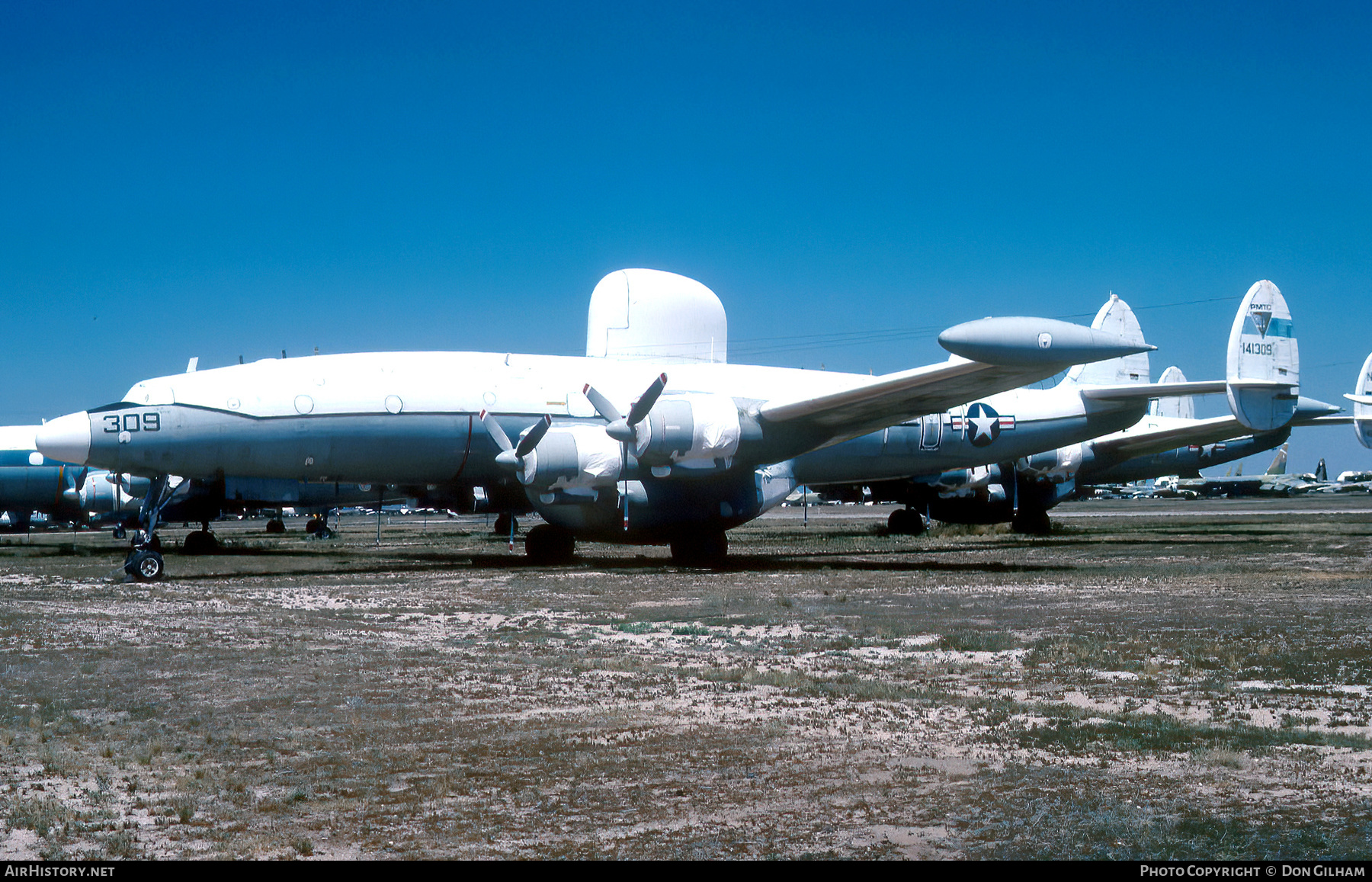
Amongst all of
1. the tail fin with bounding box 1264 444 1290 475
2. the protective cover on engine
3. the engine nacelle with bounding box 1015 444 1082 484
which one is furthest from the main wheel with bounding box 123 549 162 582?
the tail fin with bounding box 1264 444 1290 475

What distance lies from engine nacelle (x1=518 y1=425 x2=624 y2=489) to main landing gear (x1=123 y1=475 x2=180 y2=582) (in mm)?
5529

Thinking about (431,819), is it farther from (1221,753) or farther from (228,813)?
(1221,753)

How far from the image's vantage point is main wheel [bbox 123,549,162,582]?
652 inches

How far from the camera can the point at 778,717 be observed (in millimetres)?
6562

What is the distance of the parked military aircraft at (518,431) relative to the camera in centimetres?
1803

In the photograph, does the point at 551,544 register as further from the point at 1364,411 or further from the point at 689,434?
the point at 1364,411

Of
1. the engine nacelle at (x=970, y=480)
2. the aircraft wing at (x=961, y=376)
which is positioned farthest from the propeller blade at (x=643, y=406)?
the engine nacelle at (x=970, y=480)

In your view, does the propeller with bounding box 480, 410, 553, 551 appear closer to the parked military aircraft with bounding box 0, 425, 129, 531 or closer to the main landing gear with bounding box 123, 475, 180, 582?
the main landing gear with bounding box 123, 475, 180, 582

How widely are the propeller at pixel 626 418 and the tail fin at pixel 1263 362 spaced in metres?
11.4

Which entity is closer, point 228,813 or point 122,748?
point 228,813

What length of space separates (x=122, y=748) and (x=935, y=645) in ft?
19.6

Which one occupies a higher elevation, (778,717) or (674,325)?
(674,325)

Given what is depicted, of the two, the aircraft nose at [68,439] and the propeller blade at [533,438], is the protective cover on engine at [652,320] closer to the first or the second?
the propeller blade at [533,438]

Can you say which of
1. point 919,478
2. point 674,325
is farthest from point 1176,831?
point 919,478
